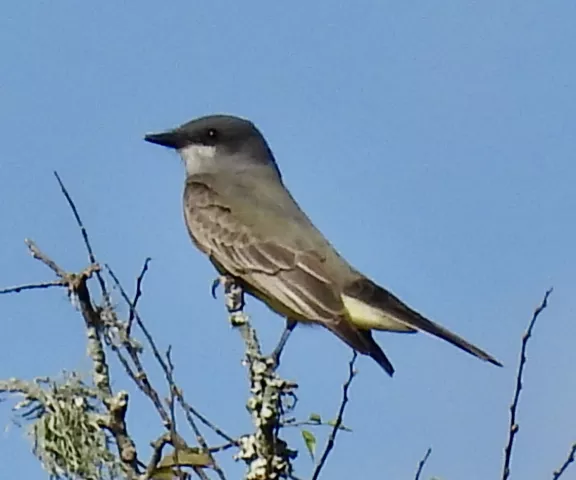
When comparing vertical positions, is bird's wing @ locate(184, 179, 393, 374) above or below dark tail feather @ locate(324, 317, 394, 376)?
above

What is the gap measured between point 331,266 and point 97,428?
2.88 m

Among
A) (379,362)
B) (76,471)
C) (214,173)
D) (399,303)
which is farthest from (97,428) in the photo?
(214,173)

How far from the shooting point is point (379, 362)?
524cm

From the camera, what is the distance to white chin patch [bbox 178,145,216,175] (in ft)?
24.9

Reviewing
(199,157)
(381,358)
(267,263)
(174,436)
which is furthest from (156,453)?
(199,157)

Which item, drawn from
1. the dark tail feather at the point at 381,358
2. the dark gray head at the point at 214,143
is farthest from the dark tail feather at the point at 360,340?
the dark gray head at the point at 214,143

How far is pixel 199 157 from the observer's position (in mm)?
7605

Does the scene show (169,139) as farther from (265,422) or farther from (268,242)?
(265,422)

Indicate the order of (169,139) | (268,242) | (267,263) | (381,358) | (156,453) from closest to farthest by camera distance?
(156,453)
(381,358)
(267,263)
(268,242)
(169,139)

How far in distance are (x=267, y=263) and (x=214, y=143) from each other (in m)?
1.34

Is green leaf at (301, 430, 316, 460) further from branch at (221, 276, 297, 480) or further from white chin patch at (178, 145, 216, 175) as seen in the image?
white chin patch at (178, 145, 216, 175)

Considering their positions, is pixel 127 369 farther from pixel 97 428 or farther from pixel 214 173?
pixel 214 173

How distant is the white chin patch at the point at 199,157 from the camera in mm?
7590

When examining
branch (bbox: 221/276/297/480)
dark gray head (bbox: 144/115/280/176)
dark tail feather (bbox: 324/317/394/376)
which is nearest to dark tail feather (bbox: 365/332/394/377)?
dark tail feather (bbox: 324/317/394/376)
